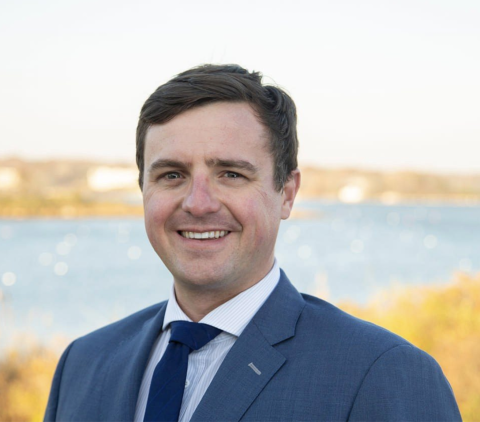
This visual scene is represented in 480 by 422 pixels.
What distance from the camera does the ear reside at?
6.65 ft

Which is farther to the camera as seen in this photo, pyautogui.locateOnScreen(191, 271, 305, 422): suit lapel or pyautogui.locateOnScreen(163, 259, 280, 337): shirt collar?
pyautogui.locateOnScreen(163, 259, 280, 337): shirt collar

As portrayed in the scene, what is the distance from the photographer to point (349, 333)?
1706 mm

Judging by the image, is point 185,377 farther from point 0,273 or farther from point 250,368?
point 0,273

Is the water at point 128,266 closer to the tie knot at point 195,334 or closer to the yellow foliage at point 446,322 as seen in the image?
the yellow foliage at point 446,322

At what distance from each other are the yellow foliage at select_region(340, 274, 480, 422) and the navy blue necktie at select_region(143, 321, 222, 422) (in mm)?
4411

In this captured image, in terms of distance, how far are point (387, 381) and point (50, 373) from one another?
19.4ft

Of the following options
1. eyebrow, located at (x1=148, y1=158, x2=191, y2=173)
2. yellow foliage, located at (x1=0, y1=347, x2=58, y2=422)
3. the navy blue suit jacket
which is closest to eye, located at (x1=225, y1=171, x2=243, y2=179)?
eyebrow, located at (x1=148, y1=158, x2=191, y2=173)

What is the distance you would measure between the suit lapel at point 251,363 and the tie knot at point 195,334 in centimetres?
10

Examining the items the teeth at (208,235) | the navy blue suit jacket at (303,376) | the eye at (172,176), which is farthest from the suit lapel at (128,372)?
the eye at (172,176)

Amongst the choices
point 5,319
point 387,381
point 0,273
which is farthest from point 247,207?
point 0,273

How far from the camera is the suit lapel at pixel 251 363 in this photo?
167cm

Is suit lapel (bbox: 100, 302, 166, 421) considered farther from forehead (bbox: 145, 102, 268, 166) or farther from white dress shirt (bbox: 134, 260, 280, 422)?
forehead (bbox: 145, 102, 268, 166)

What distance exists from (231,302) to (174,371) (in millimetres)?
262

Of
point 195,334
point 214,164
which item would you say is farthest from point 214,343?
point 214,164
